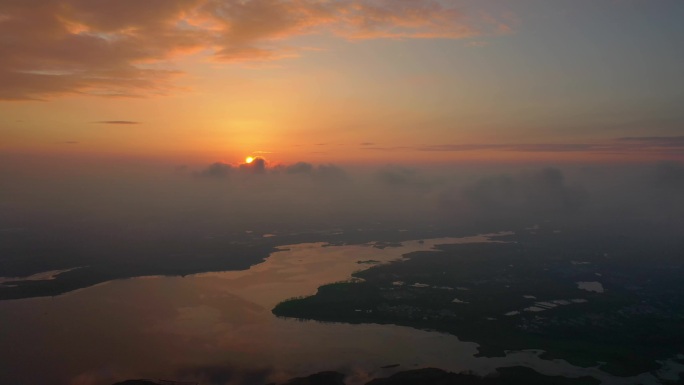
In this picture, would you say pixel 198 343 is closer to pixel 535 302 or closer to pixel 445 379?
pixel 445 379

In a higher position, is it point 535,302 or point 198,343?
point 198,343

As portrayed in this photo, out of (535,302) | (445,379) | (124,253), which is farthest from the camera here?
(124,253)

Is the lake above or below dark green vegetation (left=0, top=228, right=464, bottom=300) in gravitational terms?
below

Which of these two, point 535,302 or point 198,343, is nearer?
point 198,343

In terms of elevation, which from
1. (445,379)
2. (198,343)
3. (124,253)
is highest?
(124,253)

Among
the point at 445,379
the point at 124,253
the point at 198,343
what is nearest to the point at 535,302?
the point at 445,379

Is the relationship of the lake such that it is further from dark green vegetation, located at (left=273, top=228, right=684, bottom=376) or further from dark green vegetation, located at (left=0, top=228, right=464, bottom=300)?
dark green vegetation, located at (left=0, top=228, right=464, bottom=300)

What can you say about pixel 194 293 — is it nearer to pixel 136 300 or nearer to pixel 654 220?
pixel 136 300

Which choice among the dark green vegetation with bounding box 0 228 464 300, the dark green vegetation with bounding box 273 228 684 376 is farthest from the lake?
the dark green vegetation with bounding box 0 228 464 300

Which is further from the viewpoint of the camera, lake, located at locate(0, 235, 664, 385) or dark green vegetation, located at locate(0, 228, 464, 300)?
dark green vegetation, located at locate(0, 228, 464, 300)

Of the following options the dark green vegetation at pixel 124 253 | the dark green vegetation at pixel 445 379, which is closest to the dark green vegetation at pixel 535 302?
the dark green vegetation at pixel 445 379

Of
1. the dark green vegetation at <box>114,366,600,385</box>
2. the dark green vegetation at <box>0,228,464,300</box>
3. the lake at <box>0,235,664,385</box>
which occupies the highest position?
the dark green vegetation at <box>0,228,464,300</box>
